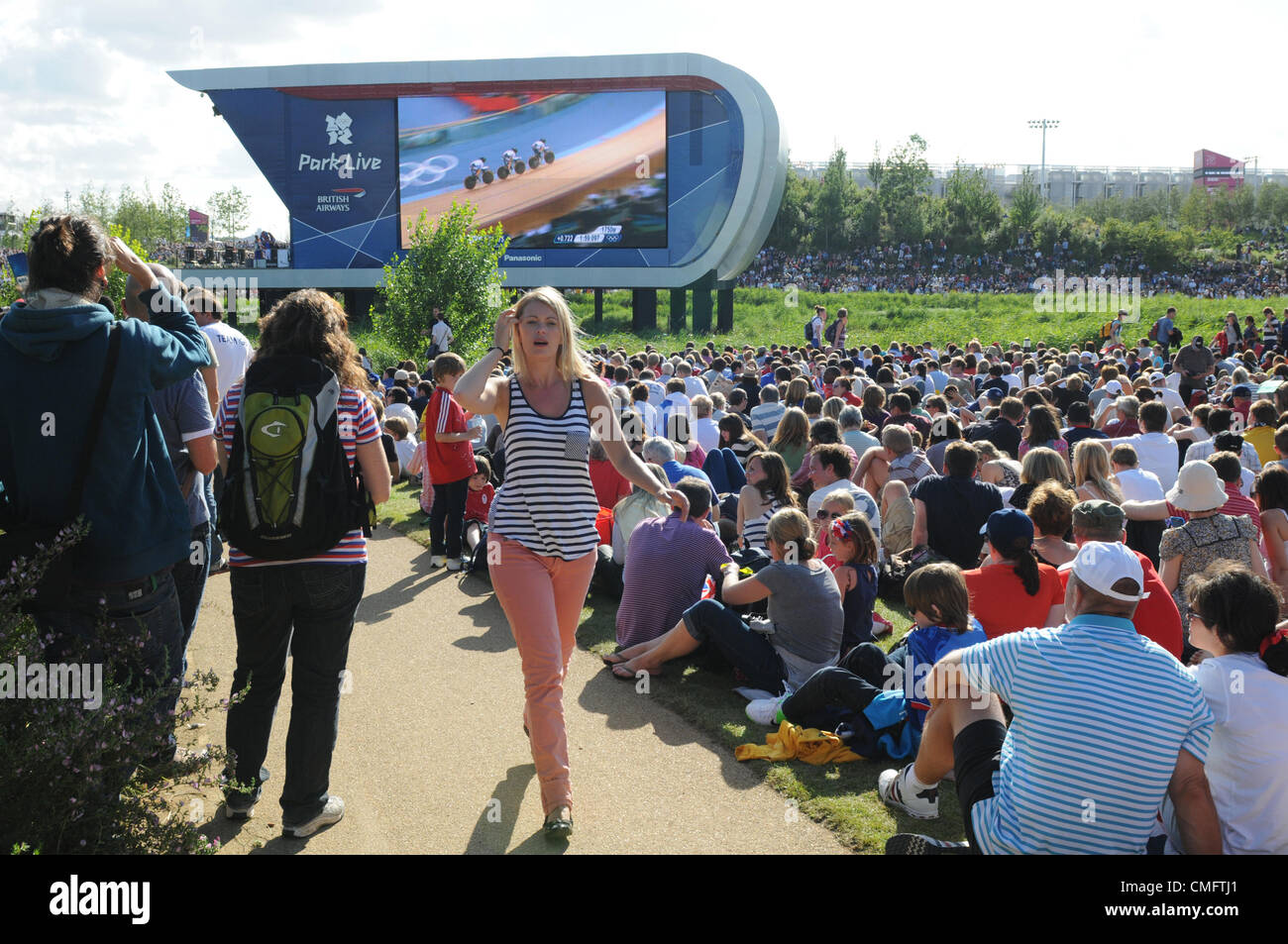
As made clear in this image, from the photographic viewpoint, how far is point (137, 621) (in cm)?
394

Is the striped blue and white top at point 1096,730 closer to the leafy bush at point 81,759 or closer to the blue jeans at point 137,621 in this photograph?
the leafy bush at point 81,759

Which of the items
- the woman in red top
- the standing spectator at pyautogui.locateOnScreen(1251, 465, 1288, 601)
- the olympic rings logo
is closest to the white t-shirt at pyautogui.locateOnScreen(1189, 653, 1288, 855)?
the woman in red top

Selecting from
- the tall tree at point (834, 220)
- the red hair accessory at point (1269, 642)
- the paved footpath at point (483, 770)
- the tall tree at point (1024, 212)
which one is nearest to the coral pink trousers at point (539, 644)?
the paved footpath at point (483, 770)

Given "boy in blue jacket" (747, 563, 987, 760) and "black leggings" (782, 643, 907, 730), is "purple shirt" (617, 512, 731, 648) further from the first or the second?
"black leggings" (782, 643, 907, 730)

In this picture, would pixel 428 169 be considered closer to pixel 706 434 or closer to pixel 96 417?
pixel 706 434

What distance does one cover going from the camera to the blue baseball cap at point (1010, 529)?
5.54 m

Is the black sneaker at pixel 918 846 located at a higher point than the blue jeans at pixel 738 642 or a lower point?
lower

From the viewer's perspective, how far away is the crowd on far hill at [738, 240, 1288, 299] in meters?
58.2

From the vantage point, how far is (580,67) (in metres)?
36.4

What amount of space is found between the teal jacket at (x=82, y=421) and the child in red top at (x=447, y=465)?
16.3 feet

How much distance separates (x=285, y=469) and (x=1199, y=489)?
516 cm

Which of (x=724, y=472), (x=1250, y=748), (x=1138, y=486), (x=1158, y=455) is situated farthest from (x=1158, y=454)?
(x=1250, y=748)

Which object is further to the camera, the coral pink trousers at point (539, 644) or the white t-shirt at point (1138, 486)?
the white t-shirt at point (1138, 486)
